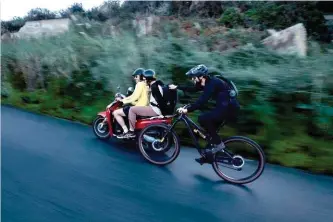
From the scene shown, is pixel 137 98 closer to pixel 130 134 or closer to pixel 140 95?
pixel 140 95

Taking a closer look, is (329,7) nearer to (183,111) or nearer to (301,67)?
(301,67)

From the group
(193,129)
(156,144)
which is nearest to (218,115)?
(193,129)

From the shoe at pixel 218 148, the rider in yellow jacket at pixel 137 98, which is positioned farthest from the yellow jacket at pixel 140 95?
the shoe at pixel 218 148

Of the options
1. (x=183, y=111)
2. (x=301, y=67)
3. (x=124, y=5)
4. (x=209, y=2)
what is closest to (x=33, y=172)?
(x=183, y=111)

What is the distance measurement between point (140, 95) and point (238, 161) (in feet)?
6.61

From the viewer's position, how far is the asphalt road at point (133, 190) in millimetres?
4277

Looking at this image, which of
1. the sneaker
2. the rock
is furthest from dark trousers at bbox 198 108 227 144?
the rock

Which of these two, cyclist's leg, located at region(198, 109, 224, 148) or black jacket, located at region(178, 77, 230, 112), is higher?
black jacket, located at region(178, 77, 230, 112)

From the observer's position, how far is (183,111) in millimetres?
5520

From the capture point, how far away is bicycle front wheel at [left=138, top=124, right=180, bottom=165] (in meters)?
5.91

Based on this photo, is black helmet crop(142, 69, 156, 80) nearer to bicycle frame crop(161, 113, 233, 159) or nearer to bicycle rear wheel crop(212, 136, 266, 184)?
bicycle frame crop(161, 113, 233, 159)

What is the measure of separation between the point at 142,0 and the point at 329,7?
9.08 meters

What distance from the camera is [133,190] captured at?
15.9ft

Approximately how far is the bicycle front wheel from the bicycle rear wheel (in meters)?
0.85
